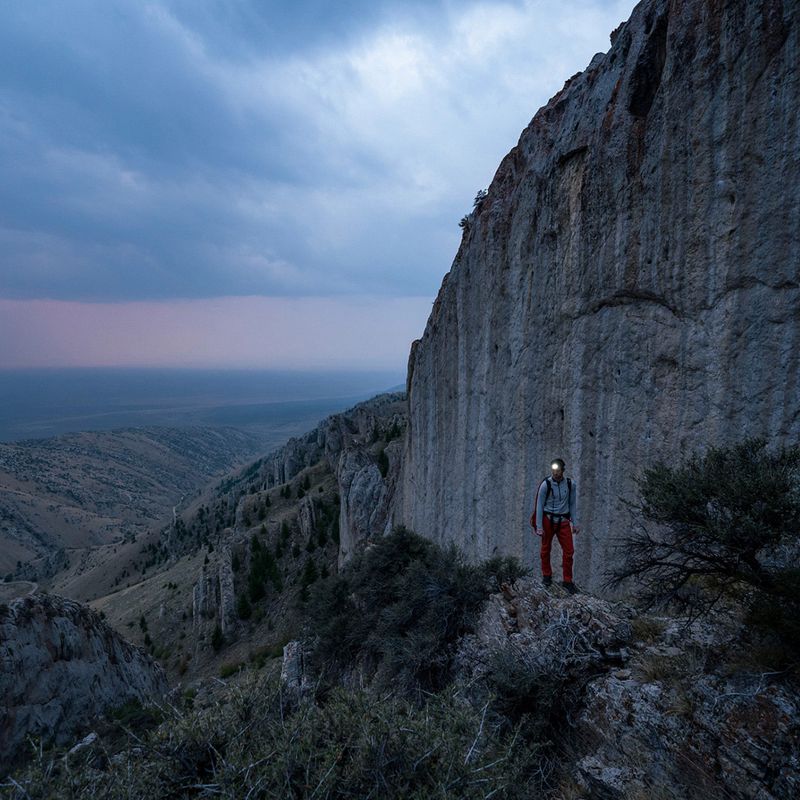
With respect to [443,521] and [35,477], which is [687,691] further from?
[35,477]

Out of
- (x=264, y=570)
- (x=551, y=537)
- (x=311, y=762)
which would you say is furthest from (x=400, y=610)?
(x=264, y=570)

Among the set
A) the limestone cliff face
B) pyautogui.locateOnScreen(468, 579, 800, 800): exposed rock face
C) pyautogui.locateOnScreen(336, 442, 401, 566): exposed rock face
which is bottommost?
pyautogui.locateOnScreen(336, 442, 401, 566): exposed rock face

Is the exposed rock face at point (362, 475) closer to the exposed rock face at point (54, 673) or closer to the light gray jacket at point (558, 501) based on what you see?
the exposed rock face at point (54, 673)

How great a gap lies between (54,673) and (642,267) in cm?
1976

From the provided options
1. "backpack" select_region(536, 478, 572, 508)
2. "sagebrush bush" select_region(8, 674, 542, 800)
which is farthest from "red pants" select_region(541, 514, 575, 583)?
"sagebrush bush" select_region(8, 674, 542, 800)

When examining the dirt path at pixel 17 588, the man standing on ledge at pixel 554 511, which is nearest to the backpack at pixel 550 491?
the man standing on ledge at pixel 554 511

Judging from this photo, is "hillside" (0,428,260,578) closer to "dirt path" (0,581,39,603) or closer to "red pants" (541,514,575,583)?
"dirt path" (0,581,39,603)

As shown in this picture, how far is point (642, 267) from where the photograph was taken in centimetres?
1074

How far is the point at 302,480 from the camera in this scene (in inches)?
2148

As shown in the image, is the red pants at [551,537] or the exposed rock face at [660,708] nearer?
the exposed rock face at [660,708]

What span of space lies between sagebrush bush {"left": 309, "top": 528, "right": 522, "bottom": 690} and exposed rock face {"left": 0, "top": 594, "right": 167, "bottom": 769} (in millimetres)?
5740

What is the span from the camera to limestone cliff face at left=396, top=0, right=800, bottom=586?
866 centimetres

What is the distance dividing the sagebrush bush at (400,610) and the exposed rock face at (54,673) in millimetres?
5740

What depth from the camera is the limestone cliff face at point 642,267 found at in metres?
8.66
